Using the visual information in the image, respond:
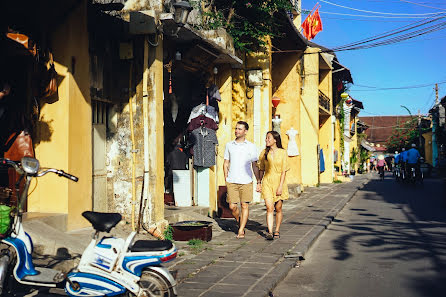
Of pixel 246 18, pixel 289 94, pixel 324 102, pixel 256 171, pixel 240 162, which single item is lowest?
pixel 256 171

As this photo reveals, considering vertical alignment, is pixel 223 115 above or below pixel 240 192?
above

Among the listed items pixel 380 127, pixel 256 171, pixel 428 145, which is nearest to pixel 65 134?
pixel 256 171

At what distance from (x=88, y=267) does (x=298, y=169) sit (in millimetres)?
16646

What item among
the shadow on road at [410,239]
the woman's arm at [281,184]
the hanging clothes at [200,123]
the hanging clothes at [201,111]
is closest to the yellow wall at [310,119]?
the shadow on road at [410,239]

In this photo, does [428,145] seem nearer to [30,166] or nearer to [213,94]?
[213,94]

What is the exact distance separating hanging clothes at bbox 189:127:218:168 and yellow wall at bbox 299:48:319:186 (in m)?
13.7

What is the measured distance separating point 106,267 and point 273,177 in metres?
4.85

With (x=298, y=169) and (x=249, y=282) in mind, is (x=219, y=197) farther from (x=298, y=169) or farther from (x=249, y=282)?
(x=298, y=169)

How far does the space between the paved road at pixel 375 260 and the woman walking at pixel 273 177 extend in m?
0.94

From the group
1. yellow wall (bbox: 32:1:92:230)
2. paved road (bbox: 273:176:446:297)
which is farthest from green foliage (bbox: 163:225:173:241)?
paved road (bbox: 273:176:446:297)

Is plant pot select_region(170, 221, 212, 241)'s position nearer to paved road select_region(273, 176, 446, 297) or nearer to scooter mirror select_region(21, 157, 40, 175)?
paved road select_region(273, 176, 446, 297)

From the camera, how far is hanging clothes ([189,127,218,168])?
11297mm

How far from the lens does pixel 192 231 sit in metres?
8.48

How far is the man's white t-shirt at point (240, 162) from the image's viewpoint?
874cm
